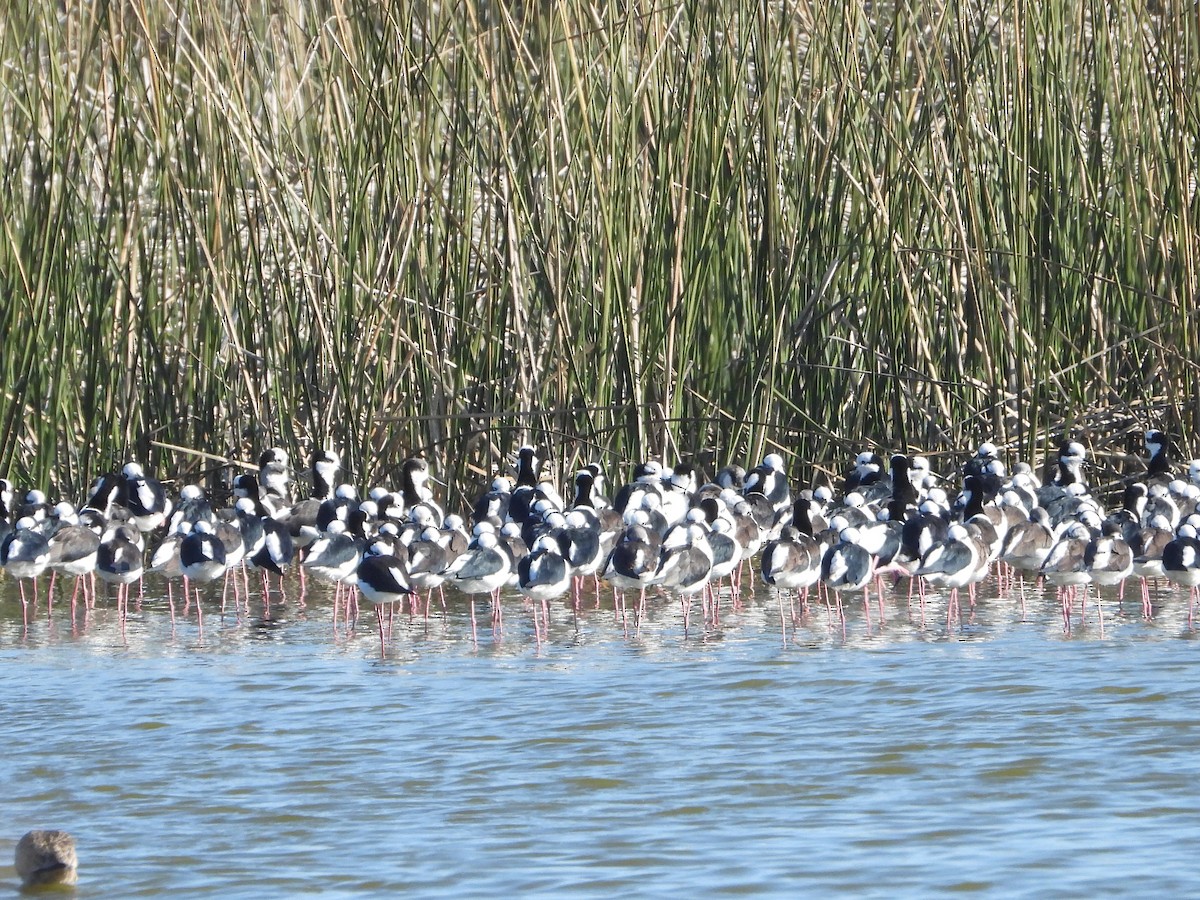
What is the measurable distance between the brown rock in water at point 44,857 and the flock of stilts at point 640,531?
430 centimetres

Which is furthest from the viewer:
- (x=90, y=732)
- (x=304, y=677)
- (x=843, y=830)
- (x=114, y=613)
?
(x=114, y=613)

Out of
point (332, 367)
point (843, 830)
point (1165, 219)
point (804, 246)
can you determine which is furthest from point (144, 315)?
point (843, 830)

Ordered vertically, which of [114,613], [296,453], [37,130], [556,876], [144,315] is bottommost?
[556,876]

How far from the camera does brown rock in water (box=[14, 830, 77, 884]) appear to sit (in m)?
6.21

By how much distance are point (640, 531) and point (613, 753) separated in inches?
122

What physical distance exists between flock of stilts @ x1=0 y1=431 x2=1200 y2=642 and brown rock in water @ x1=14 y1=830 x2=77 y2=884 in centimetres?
430

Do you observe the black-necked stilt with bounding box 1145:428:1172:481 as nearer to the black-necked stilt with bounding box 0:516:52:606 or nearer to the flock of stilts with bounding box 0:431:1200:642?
the flock of stilts with bounding box 0:431:1200:642

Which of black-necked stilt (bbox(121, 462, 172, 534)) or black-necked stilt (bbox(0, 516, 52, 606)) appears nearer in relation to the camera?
black-necked stilt (bbox(0, 516, 52, 606))

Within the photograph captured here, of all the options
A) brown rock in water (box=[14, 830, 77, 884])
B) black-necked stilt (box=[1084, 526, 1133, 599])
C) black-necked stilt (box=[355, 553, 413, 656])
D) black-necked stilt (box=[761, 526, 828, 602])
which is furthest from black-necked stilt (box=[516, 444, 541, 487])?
brown rock in water (box=[14, 830, 77, 884])

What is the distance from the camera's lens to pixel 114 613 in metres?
11.6

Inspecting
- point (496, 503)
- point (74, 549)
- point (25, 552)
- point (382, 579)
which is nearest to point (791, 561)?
point (382, 579)

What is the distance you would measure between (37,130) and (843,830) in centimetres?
774

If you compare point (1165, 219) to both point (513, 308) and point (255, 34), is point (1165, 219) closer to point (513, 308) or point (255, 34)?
point (513, 308)

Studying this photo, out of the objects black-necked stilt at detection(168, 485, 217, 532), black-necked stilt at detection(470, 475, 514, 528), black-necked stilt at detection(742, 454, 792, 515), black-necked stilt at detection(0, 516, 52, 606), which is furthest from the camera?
black-necked stilt at detection(742, 454, 792, 515)
